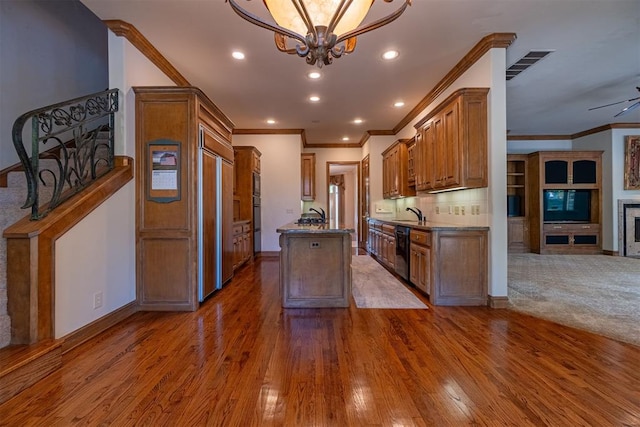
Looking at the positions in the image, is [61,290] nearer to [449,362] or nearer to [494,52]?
[449,362]

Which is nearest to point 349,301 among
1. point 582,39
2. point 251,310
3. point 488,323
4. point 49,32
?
point 251,310

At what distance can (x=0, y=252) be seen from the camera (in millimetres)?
2100

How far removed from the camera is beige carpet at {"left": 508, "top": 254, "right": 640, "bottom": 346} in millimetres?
2936

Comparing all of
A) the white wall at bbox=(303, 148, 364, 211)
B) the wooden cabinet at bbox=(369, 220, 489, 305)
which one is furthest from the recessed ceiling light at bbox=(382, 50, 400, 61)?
the white wall at bbox=(303, 148, 364, 211)

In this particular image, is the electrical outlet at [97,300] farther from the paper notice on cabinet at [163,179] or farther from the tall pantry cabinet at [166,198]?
the paper notice on cabinet at [163,179]

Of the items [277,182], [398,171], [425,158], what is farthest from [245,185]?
[425,158]

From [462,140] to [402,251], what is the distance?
6.09ft

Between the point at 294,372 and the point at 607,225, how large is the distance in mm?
8781

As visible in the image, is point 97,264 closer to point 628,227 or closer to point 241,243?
point 241,243

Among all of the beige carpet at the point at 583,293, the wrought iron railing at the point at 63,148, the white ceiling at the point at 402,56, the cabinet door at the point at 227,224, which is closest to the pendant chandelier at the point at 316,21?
the white ceiling at the point at 402,56

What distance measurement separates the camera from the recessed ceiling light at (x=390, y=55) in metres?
3.70

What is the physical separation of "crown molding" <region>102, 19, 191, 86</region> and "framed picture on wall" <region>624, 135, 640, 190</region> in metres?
9.54

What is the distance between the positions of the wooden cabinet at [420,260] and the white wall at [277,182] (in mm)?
3458

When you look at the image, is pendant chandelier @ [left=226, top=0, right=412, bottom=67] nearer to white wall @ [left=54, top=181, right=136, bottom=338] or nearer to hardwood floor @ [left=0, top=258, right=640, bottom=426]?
hardwood floor @ [left=0, top=258, right=640, bottom=426]
